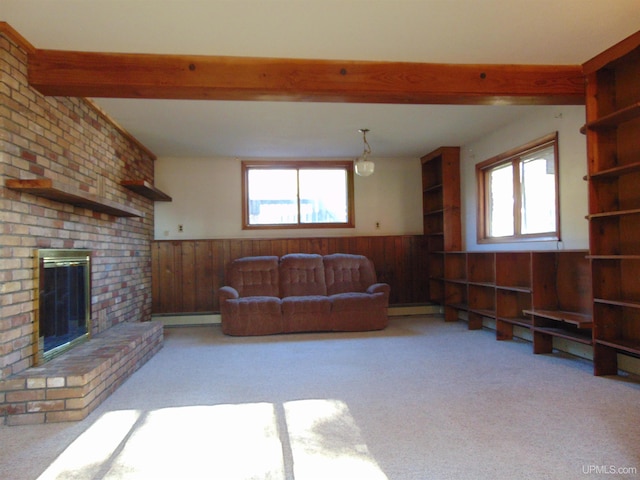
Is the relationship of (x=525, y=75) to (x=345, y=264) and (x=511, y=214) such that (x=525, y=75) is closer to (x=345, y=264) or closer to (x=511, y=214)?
(x=511, y=214)

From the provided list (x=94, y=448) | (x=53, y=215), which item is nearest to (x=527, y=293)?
(x=94, y=448)

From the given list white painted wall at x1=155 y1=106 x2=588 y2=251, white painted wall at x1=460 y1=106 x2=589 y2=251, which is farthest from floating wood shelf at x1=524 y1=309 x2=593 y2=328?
white painted wall at x1=155 y1=106 x2=588 y2=251

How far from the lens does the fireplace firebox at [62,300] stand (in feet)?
9.11

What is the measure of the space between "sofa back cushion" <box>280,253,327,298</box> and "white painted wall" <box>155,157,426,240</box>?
604 millimetres

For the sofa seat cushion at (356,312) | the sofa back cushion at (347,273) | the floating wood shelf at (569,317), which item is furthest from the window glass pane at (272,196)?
the floating wood shelf at (569,317)

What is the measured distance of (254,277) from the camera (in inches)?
211

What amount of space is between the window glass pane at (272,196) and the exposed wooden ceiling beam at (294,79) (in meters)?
3.00

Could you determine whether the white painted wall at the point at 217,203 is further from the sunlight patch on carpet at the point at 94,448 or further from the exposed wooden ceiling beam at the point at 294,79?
the sunlight patch on carpet at the point at 94,448

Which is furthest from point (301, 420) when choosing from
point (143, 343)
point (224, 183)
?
point (224, 183)

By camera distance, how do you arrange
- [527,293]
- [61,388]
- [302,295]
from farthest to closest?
1. [302,295]
2. [527,293]
3. [61,388]

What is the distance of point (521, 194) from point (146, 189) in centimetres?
431

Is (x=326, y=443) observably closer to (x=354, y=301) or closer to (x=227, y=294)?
(x=354, y=301)

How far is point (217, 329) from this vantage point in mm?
5309

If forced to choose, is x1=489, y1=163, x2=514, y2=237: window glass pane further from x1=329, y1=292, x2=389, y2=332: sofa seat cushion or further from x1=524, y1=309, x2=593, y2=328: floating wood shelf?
x1=329, y1=292, x2=389, y2=332: sofa seat cushion
